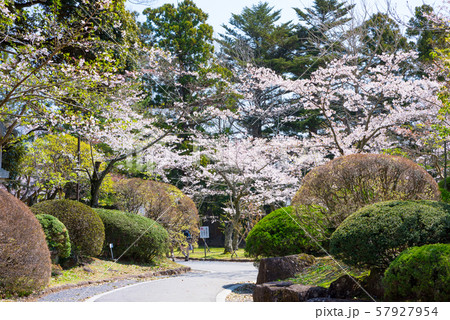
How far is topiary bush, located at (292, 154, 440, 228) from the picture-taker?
20.7 ft

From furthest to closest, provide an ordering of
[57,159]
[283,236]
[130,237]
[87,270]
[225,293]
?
[57,159], [130,237], [87,270], [283,236], [225,293]

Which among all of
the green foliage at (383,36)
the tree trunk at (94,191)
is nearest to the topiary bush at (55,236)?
the tree trunk at (94,191)

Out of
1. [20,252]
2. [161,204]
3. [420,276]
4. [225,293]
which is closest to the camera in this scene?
[420,276]

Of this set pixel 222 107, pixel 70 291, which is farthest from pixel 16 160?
pixel 222 107

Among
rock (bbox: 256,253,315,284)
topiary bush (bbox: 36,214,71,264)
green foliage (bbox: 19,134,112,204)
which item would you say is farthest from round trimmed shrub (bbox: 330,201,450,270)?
green foliage (bbox: 19,134,112,204)

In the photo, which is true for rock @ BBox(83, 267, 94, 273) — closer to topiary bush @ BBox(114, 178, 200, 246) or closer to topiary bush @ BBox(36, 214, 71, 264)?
topiary bush @ BBox(36, 214, 71, 264)

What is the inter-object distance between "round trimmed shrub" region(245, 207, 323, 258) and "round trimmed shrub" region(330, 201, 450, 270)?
226 cm

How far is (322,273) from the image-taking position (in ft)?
19.3

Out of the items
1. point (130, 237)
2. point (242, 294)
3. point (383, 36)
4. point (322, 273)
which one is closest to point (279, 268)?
point (322, 273)

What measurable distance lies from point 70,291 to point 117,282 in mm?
1479

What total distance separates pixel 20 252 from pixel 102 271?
12.4 feet

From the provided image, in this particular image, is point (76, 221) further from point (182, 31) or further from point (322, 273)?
point (182, 31)

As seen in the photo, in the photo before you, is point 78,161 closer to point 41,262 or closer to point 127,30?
point 127,30

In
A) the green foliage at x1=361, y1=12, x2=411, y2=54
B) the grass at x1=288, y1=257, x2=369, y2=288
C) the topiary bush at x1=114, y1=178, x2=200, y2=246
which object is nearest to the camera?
the grass at x1=288, y1=257, x2=369, y2=288
